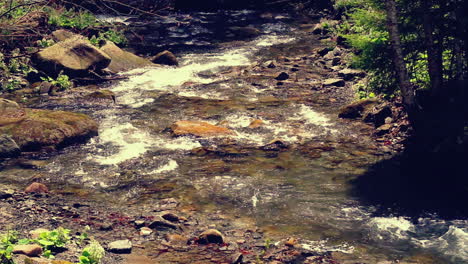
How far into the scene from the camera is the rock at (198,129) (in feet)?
49.1

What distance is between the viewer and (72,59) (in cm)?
2036

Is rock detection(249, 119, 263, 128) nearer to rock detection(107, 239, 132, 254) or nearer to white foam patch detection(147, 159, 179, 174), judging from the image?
white foam patch detection(147, 159, 179, 174)

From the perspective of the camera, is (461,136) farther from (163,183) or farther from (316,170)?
(163,183)

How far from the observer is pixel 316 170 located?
1249cm

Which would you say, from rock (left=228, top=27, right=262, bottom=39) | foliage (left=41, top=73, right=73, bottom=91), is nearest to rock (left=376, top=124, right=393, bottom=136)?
foliage (left=41, top=73, right=73, bottom=91)

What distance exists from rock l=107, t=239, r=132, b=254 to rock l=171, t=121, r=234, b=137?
6216 mm

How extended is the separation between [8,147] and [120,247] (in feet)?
19.5

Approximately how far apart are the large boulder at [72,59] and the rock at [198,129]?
6.15 meters

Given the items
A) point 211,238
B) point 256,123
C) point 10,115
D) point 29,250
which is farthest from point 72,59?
point 29,250

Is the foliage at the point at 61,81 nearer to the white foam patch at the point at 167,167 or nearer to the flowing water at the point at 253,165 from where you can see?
the flowing water at the point at 253,165

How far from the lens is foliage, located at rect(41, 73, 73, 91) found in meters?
19.3

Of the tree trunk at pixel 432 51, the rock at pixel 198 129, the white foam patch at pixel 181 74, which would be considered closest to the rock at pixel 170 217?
the rock at pixel 198 129

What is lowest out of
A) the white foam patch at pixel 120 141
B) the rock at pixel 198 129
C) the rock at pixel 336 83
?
the white foam patch at pixel 120 141

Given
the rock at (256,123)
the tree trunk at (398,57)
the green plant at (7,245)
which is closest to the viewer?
the green plant at (7,245)
